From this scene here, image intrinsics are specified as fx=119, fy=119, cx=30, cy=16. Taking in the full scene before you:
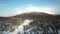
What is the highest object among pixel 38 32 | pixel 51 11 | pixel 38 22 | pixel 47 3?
pixel 47 3

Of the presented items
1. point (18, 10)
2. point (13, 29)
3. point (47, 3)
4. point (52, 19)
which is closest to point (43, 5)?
point (47, 3)

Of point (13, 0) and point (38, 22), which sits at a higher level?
point (13, 0)

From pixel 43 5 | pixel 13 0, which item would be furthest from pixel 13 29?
pixel 43 5

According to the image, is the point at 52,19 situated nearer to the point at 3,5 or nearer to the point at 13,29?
the point at 13,29

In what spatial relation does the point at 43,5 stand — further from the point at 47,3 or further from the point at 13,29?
the point at 13,29

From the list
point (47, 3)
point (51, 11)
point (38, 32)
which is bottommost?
point (38, 32)

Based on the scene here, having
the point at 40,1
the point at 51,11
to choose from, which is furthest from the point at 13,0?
the point at 51,11

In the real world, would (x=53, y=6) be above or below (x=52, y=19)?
above

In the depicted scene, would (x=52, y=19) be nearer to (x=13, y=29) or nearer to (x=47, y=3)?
(x=47, y=3)
